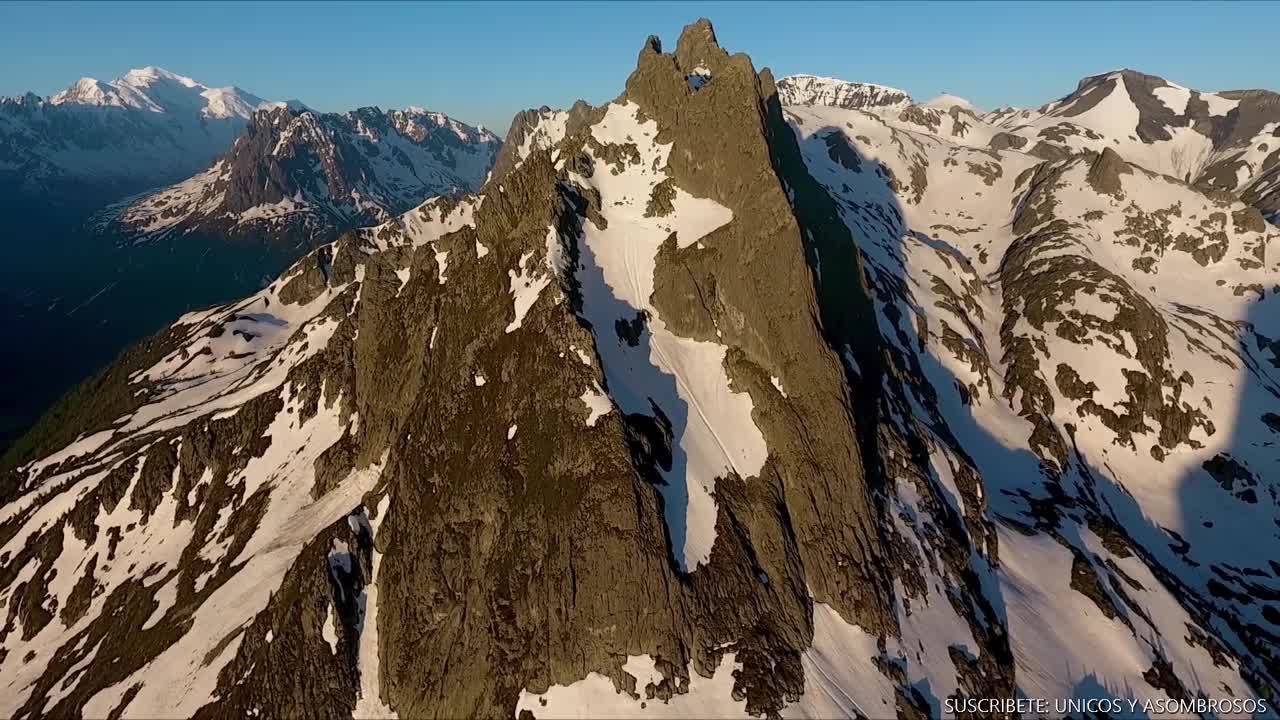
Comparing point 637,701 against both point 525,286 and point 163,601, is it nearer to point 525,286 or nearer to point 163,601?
point 525,286

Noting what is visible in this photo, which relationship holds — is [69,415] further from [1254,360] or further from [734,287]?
[1254,360]

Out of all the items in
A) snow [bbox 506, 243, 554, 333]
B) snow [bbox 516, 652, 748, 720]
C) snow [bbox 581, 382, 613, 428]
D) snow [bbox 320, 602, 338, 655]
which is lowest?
snow [bbox 516, 652, 748, 720]

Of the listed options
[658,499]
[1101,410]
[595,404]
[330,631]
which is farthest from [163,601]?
[1101,410]

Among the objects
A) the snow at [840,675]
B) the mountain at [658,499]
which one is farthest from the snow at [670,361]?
the snow at [840,675]

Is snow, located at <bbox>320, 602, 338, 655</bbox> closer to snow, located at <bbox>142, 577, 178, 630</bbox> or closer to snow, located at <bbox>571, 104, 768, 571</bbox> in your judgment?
snow, located at <bbox>142, 577, 178, 630</bbox>

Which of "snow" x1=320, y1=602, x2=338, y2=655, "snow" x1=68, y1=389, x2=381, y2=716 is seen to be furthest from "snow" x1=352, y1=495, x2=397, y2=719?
"snow" x1=68, y1=389, x2=381, y2=716
